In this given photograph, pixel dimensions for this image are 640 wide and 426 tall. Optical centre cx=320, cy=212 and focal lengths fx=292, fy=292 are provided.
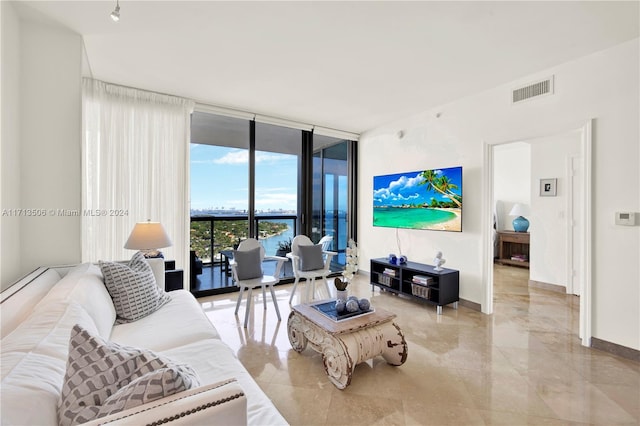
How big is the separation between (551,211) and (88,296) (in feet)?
18.6

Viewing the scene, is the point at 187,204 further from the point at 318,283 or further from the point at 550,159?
the point at 550,159

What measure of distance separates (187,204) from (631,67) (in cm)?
454

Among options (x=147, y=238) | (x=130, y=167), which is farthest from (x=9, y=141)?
(x=130, y=167)

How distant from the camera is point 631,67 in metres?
2.38

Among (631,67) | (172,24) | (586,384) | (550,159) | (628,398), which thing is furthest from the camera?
(550,159)

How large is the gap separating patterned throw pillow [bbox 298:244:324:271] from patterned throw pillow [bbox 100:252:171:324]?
1.80 meters

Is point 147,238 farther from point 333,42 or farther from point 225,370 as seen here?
point 333,42

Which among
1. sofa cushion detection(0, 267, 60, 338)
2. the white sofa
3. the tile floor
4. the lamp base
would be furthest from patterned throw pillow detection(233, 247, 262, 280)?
the lamp base

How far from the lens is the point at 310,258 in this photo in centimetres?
377

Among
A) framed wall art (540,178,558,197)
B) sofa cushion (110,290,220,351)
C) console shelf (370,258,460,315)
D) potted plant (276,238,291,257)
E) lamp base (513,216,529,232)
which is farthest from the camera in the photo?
lamp base (513,216,529,232)

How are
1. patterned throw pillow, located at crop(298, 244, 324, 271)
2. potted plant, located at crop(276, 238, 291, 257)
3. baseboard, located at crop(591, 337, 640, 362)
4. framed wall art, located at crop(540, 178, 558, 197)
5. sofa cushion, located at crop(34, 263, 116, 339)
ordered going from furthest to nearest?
1. potted plant, located at crop(276, 238, 291, 257)
2. framed wall art, located at crop(540, 178, 558, 197)
3. patterned throw pillow, located at crop(298, 244, 324, 271)
4. baseboard, located at crop(591, 337, 640, 362)
5. sofa cushion, located at crop(34, 263, 116, 339)

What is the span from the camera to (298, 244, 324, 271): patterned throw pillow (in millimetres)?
3748

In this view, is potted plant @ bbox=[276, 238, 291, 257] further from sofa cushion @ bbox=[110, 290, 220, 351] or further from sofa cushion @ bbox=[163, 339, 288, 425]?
sofa cushion @ bbox=[163, 339, 288, 425]

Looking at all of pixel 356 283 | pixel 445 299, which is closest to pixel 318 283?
pixel 356 283
